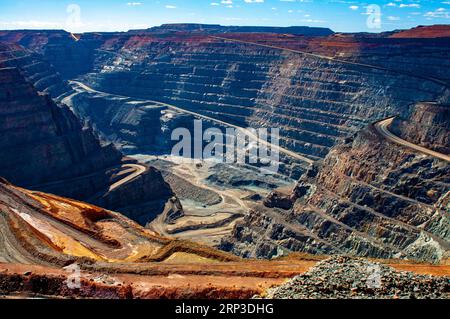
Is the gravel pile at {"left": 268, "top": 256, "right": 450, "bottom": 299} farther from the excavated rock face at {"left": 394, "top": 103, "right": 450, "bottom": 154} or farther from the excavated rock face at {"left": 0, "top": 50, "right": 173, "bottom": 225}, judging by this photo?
the excavated rock face at {"left": 0, "top": 50, "right": 173, "bottom": 225}

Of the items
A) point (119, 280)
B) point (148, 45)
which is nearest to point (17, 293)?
point (119, 280)

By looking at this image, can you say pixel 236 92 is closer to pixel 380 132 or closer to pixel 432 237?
pixel 380 132

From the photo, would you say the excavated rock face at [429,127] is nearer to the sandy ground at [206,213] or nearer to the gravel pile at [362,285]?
the sandy ground at [206,213]

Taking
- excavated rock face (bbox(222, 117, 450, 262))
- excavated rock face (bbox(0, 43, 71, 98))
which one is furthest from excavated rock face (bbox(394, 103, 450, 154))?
excavated rock face (bbox(0, 43, 71, 98))

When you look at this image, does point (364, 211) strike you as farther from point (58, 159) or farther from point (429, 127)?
point (58, 159)

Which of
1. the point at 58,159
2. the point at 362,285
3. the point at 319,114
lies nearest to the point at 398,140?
the point at 362,285
